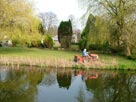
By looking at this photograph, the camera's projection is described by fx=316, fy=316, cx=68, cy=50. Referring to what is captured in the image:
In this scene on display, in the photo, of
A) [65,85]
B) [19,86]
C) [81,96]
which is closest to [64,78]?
[65,85]

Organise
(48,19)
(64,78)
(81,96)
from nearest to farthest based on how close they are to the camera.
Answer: (81,96), (64,78), (48,19)

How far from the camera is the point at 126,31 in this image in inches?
1550

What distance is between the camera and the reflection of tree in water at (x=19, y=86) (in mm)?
17203

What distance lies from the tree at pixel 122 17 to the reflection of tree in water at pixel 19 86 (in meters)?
16.2

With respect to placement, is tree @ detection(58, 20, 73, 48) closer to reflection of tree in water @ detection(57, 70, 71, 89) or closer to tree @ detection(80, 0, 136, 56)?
tree @ detection(80, 0, 136, 56)

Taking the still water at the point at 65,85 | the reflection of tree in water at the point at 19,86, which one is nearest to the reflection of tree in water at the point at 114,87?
the still water at the point at 65,85

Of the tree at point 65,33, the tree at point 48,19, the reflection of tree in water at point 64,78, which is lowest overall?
the reflection of tree in water at point 64,78

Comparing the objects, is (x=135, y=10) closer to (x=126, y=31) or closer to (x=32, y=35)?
(x=126, y=31)

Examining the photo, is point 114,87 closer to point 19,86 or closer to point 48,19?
point 19,86

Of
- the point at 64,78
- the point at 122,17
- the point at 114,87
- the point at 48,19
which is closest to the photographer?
the point at 114,87

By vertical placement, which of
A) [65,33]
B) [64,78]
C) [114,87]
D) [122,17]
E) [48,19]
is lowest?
[114,87]

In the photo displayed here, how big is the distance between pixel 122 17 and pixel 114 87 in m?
19.9

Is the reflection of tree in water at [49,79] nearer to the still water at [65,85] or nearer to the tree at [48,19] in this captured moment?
the still water at [65,85]

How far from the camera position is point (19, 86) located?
68.4 feet
